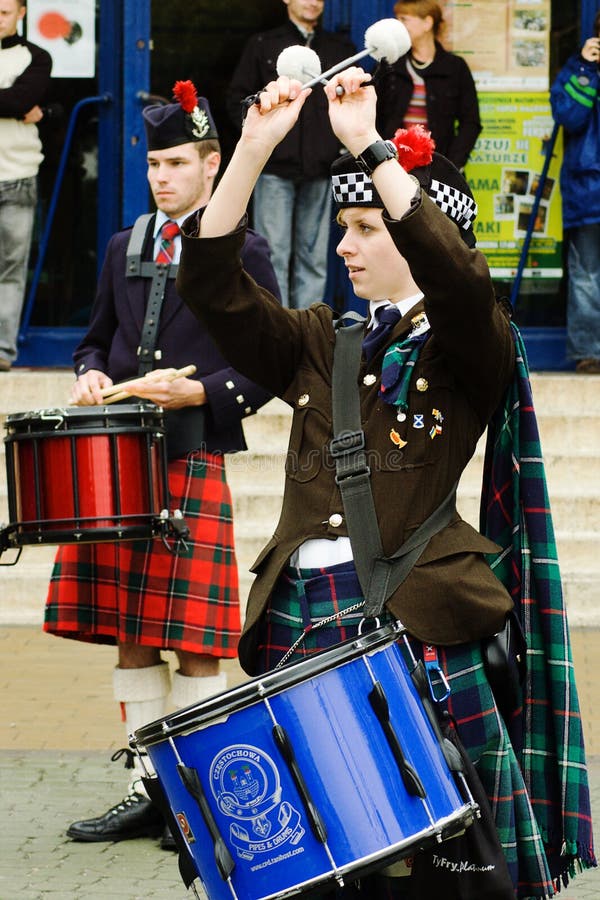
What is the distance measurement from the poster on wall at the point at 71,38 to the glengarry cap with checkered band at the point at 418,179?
23.4ft

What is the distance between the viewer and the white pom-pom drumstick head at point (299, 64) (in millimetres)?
3152

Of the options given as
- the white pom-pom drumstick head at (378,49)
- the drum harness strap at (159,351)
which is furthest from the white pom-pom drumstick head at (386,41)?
the drum harness strap at (159,351)

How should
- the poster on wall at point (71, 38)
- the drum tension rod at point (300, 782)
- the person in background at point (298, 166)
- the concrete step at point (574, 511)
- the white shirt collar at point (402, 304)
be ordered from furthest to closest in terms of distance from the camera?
the poster on wall at point (71, 38) < the person in background at point (298, 166) < the concrete step at point (574, 511) < the white shirt collar at point (402, 304) < the drum tension rod at point (300, 782)

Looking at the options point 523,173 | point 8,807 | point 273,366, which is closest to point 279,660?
point 273,366

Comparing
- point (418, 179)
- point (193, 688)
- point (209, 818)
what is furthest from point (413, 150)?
point (193, 688)

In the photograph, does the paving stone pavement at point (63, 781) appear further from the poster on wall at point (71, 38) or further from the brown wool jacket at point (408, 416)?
the poster on wall at point (71, 38)

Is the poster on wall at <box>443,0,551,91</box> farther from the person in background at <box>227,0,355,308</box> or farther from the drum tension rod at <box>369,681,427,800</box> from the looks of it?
the drum tension rod at <box>369,681,427,800</box>

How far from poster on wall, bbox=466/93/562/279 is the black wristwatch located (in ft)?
23.3

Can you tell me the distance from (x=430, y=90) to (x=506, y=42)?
0.93m

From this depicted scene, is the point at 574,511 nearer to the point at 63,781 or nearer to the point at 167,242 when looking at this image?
the point at 63,781

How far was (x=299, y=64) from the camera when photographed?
315 centimetres

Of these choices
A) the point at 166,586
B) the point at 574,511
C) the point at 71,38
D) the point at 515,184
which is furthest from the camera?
the point at 515,184

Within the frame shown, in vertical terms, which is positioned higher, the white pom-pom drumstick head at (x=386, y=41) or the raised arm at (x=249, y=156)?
the white pom-pom drumstick head at (x=386, y=41)

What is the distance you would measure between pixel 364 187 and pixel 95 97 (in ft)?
23.5
